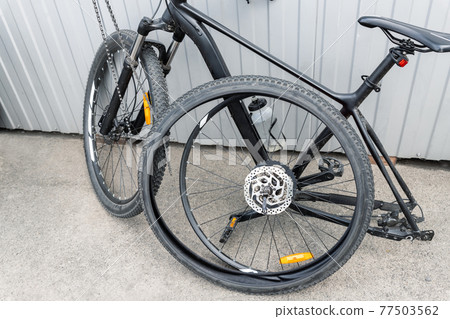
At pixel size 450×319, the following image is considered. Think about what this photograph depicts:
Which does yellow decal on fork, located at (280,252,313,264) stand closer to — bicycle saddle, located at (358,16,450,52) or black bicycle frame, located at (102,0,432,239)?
black bicycle frame, located at (102,0,432,239)

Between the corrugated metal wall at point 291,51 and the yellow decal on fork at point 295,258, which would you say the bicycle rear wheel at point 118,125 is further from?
the yellow decal on fork at point 295,258

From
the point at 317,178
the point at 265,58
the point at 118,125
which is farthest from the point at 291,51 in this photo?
the point at 118,125

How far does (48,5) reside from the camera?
2232mm

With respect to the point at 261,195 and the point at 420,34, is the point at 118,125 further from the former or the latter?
the point at 420,34

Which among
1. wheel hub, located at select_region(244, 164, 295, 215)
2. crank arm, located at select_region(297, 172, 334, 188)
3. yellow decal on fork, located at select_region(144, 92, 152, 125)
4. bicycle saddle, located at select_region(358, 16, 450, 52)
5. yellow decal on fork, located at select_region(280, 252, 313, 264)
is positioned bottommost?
yellow decal on fork, located at select_region(280, 252, 313, 264)

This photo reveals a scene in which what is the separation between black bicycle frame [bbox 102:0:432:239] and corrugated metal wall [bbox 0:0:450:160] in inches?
14.9

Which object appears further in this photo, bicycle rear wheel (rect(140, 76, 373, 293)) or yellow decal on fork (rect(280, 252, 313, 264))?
yellow decal on fork (rect(280, 252, 313, 264))

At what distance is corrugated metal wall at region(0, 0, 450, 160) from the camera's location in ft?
6.15

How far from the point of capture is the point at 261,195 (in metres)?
1.64

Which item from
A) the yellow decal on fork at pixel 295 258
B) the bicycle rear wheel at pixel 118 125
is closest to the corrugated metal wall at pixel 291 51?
the bicycle rear wheel at pixel 118 125

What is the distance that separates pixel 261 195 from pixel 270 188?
0.05m

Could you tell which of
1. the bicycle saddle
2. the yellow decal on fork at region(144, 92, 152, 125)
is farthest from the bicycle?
the yellow decal on fork at region(144, 92, 152, 125)

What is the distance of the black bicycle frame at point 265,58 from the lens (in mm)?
1527

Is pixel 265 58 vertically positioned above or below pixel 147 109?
above
